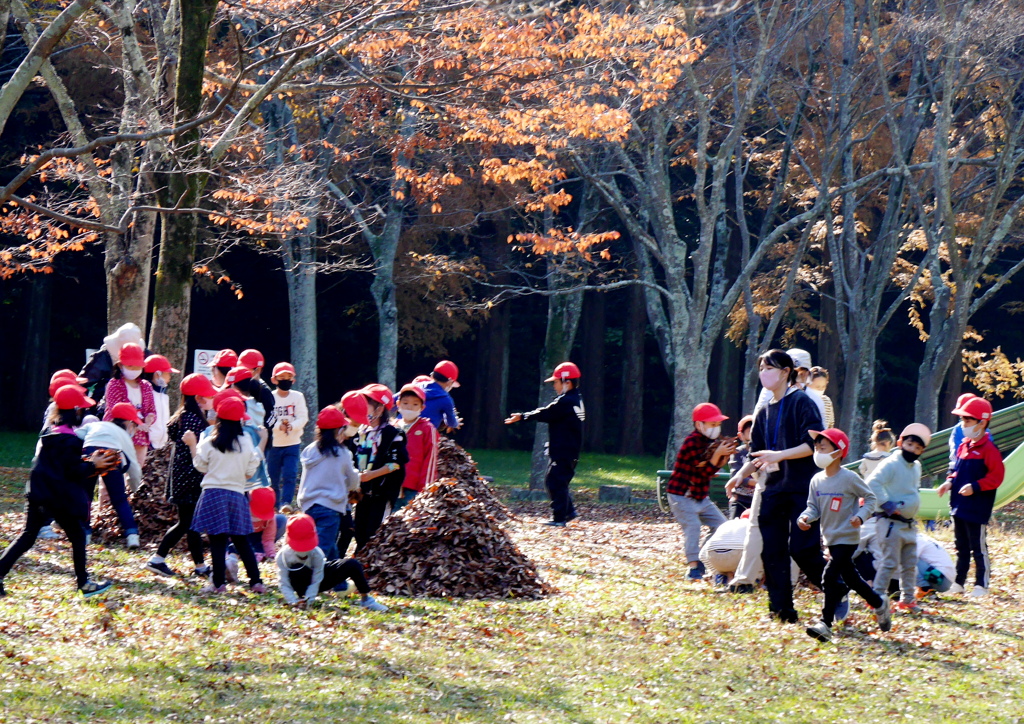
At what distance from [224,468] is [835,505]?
4001mm

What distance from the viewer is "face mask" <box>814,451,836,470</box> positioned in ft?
24.7

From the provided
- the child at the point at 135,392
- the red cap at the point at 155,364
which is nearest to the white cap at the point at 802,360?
the red cap at the point at 155,364

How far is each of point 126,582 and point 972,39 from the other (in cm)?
1422

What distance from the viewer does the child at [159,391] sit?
1014 centimetres

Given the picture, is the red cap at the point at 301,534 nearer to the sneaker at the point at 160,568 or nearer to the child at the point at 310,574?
the child at the point at 310,574

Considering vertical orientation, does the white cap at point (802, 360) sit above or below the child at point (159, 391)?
above

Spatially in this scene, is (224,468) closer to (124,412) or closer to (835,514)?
(124,412)

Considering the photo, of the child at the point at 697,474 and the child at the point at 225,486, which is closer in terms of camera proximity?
the child at the point at 225,486

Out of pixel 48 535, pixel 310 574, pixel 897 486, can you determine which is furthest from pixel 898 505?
pixel 48 535

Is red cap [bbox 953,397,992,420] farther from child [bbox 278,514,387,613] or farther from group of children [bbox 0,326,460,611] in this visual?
child [bbox 278,514,387,613]

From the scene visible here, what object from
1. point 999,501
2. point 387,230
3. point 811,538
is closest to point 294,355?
point 387,230

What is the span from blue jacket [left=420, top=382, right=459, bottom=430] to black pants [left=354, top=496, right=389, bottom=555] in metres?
2.98

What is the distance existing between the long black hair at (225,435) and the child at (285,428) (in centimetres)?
323

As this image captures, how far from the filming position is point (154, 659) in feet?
20.4
